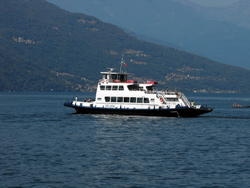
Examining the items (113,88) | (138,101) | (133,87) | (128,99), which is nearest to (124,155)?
(138,101)

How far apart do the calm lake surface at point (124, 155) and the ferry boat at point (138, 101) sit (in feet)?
33.2

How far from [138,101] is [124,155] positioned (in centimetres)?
4216

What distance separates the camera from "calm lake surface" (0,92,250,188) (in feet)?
131

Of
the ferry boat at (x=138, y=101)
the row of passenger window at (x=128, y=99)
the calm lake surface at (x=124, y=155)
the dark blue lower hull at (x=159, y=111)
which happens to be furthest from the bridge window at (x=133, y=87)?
the calm lake surface at (x=124, y=155)

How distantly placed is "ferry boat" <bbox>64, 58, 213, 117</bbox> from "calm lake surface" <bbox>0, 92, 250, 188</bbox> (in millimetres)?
10131

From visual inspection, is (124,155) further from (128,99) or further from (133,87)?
(133,87)

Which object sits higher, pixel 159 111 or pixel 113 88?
pixel 113 88

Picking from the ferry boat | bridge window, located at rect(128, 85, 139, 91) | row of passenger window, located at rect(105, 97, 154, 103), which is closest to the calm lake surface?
the ferry boat

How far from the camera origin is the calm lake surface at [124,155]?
131 feet

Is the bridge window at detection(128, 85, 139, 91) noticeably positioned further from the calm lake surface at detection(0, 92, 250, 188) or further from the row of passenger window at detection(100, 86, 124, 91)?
the calm lake surface at detection(0, 92, 250, 188)

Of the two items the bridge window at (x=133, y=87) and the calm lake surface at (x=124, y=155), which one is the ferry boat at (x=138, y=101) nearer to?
the bridge window at (x=133, y=87)

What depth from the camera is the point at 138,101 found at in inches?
3647

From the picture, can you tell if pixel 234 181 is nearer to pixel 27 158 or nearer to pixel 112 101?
pixel 27 158

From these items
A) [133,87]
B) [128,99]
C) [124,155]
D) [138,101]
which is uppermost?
[133,87]
